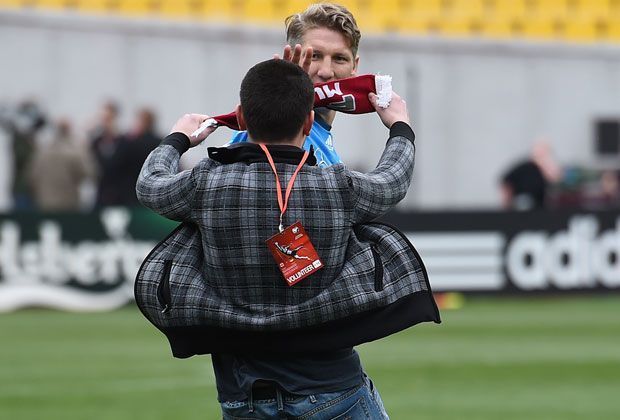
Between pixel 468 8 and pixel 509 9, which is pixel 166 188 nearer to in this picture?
pixel 468 8

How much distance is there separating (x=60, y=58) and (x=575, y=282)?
837 centimetres

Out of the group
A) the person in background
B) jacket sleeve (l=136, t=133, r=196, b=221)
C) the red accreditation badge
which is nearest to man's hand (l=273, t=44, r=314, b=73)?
the person in background

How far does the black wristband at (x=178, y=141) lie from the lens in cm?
447

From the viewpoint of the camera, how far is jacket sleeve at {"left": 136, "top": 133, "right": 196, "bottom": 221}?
4.22m

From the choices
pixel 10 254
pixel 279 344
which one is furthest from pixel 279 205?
pixel 10 254

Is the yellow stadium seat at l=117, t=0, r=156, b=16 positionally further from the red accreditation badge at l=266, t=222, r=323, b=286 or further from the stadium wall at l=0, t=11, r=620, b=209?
the red accreditation badge at l=266, t=222, r=323, b=286

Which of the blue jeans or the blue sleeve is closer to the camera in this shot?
the blue jeans

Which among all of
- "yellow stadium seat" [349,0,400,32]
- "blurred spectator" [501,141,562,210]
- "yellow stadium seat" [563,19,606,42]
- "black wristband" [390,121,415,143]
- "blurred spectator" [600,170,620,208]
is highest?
"black wristband" [390,121,415,143]

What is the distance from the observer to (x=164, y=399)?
394 inches

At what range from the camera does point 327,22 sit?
15.7ft

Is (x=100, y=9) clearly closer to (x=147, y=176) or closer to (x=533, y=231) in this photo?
(x=533, y=231)

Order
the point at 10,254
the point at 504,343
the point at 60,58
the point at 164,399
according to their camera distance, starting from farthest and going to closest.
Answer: the point at 60,58 → the point at 10,254 → the point at 504,343 → the point at 164,399

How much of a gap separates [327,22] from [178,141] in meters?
0.65

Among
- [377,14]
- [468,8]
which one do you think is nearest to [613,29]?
[468,8]
